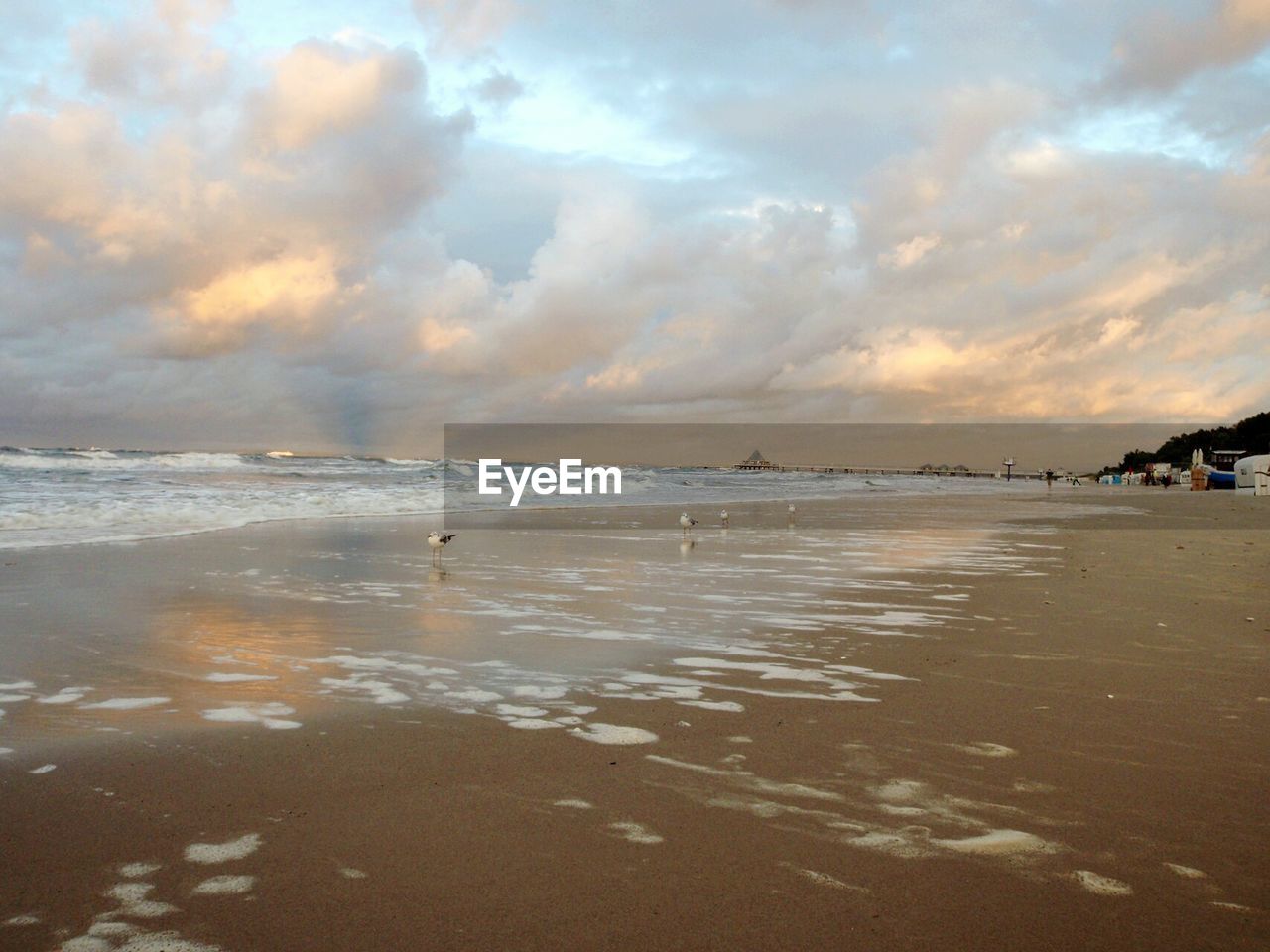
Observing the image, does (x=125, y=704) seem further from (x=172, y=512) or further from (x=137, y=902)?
(x=172, y=512)

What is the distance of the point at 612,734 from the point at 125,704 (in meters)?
2.92

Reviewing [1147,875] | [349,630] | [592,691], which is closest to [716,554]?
[349,630]

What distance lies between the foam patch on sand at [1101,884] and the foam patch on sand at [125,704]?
4788 millimetres

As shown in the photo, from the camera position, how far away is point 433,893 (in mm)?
2781

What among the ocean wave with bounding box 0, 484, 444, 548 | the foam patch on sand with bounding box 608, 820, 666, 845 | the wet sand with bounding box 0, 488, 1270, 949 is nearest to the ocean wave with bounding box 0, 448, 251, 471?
the ocean wave with bounding box 0, 484, 444, 548

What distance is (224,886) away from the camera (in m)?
2.84

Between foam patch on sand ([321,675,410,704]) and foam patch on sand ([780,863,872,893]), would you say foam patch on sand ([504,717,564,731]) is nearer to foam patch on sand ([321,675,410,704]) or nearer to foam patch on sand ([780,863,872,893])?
foam patch on sand ([321,675,410,704])

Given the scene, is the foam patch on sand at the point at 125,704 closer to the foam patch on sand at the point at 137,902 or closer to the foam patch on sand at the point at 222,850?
the foam patch on sand at the point at 222,850

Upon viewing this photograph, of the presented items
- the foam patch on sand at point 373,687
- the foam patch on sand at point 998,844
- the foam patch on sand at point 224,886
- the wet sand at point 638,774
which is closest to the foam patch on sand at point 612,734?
the wet sand at point 638,774

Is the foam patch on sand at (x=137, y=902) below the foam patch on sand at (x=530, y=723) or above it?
below

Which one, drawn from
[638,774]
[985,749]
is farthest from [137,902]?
[985,749]

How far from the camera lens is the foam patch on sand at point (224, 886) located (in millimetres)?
2791

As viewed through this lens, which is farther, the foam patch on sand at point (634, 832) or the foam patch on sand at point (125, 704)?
the foam patch on sand at point (125, 704)

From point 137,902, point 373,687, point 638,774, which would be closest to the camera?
point 137,902
